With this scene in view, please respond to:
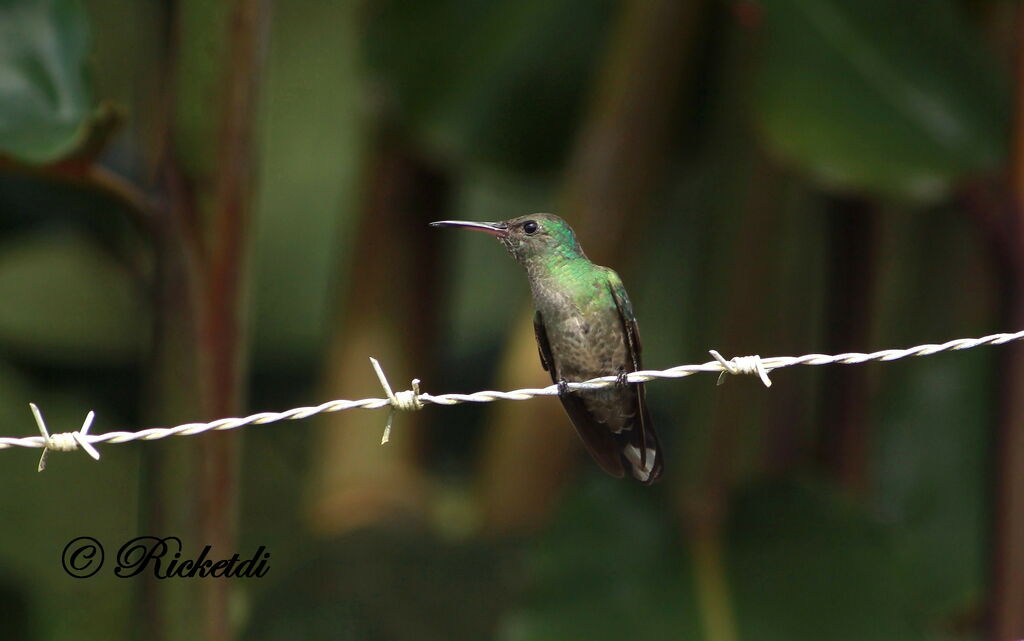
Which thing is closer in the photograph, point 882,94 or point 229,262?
point 229,262

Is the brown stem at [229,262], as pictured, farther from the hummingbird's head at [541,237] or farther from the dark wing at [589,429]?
the dark wing at [589,429]

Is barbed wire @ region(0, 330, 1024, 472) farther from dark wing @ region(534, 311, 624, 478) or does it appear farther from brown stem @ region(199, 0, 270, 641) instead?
brown stem @ region(199, 0, 270, 641)

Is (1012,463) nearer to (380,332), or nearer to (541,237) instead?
(541,237)

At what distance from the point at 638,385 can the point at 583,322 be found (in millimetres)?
183

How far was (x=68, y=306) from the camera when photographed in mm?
4645

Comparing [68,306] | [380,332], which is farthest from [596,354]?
[68,306]

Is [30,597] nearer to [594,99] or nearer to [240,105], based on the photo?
[240,105]

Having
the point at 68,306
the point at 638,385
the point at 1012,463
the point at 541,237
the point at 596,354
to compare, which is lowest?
the point at 1012,463

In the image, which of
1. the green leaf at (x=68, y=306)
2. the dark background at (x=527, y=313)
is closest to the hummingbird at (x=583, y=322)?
the dark background at (x=527, y=313)

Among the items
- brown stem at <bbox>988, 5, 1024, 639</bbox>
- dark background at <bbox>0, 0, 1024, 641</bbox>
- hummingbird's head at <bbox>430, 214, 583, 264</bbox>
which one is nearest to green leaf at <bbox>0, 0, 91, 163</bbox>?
dark background at <bbox>0, 0, 1024, 641</bbox>

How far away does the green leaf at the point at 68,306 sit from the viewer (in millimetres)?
3984

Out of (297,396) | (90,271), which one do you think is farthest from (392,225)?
(297,396)

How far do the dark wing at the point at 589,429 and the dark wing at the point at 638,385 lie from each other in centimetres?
6

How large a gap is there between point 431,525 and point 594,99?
141 centimetres
